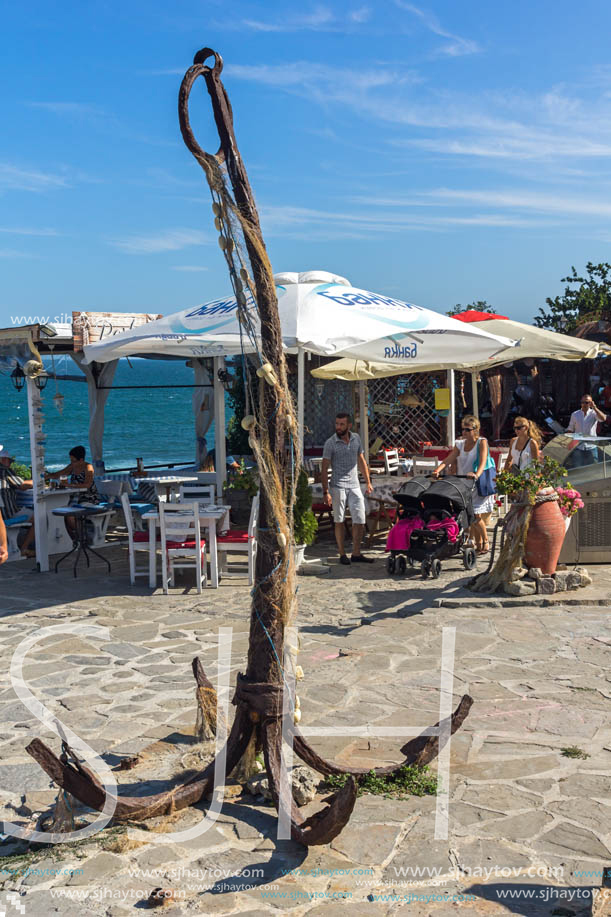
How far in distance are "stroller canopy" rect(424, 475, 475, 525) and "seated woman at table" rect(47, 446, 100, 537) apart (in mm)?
4641

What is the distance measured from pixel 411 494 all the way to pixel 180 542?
8.45 feet

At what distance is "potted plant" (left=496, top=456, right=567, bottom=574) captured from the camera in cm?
822

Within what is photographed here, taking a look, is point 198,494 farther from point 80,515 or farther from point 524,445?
point 524,445

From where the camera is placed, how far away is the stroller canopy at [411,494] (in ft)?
30.3

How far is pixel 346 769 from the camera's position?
4293mm


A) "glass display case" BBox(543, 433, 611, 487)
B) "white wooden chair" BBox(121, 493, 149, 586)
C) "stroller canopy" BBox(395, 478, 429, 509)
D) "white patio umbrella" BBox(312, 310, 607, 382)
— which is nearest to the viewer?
"glass display case" BBox(543, 433, 611, 487)

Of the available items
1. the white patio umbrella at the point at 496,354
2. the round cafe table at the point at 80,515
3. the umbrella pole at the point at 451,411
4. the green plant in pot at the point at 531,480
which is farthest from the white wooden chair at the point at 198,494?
the umbrella pole at the point at 451,411

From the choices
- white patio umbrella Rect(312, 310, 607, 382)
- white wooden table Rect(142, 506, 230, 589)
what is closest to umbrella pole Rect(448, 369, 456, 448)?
white patio umbrella Rect(312, 310, 607, 382)

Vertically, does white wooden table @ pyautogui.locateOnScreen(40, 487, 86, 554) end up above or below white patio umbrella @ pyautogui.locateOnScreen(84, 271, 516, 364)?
below

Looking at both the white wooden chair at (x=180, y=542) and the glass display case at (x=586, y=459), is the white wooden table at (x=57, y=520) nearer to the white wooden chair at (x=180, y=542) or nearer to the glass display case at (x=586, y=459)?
the white wooden chair at (x=180, y=542)

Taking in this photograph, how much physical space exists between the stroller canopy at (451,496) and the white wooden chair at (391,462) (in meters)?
3.24

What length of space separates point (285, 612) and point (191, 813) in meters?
1.07

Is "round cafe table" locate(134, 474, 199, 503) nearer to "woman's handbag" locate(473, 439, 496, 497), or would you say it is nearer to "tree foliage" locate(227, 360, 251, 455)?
"tree foliage" locate(227, 360, 251, 455)

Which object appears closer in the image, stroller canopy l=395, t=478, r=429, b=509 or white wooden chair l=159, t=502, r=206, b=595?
white wooden chair l=159, t=502, r=206, b=595
